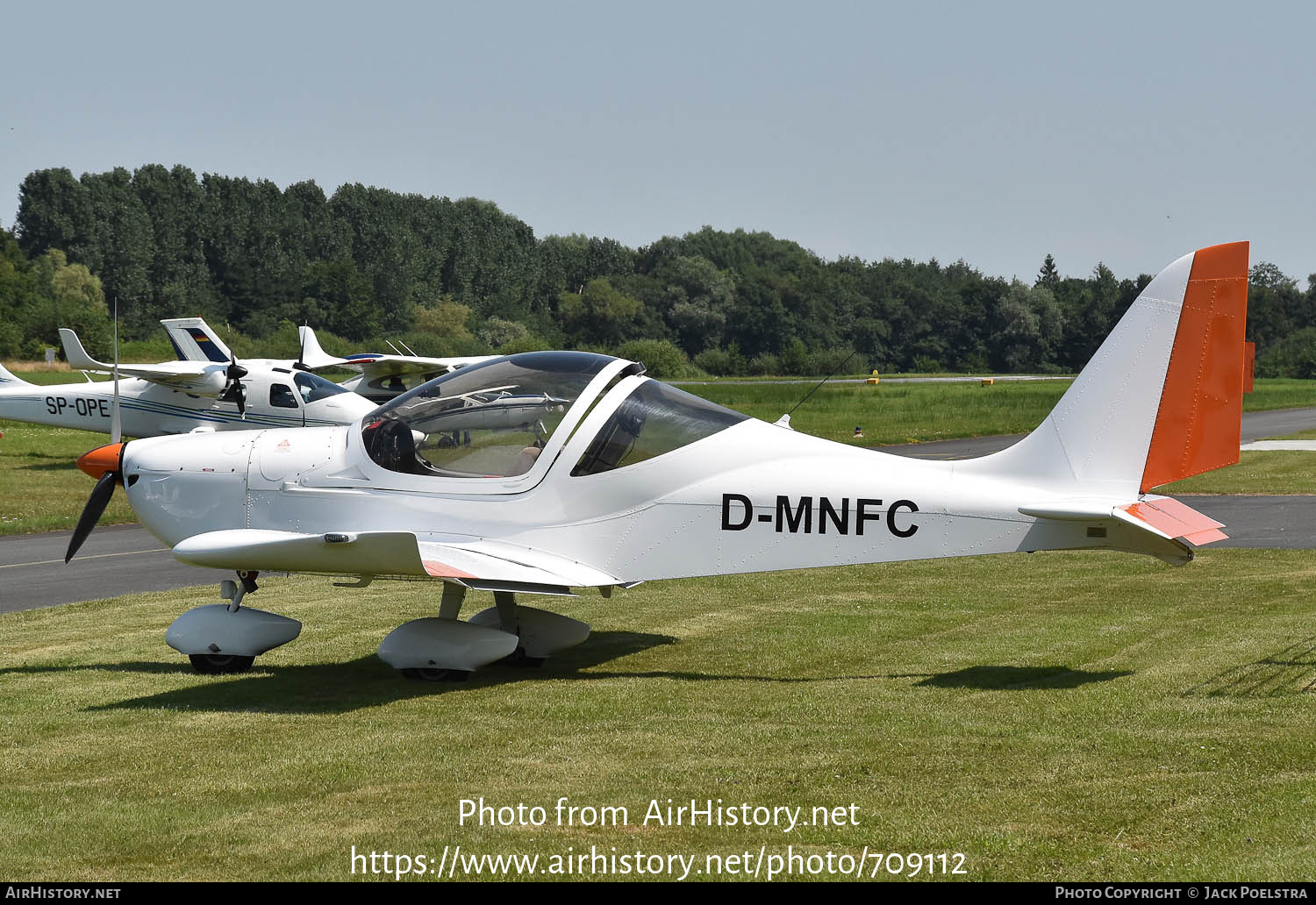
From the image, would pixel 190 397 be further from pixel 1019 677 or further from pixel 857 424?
pixel 1019 677

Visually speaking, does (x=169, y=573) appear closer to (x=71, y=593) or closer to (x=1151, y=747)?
(x=71, y=593)

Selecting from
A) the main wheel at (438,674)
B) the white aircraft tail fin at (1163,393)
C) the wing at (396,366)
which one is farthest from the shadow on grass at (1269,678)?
the wing at (396,366)

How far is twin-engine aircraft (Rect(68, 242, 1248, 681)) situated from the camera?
26.7 feet

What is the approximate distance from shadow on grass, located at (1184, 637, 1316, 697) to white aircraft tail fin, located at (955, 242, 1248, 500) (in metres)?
1.28

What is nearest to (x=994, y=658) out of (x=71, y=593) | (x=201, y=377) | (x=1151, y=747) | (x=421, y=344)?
(x=1151, y=747)

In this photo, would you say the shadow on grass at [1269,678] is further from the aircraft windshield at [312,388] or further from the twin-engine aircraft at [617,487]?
the aircraft windshield at [312,388]

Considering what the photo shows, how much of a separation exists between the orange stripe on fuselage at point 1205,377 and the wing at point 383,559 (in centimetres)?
381

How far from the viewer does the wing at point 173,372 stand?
92.4 feet

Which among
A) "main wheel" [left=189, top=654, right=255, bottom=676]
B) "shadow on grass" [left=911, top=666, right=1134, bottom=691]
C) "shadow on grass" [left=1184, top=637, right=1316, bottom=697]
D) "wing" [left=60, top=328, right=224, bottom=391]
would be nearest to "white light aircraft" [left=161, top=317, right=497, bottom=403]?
"wing" [left=60, top=328, right=224, bottom=391]

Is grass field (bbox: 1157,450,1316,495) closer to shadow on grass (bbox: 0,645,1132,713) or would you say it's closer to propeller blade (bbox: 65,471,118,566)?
shadow on grass (bbox: 0,645,1132,713)

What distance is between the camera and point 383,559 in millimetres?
8422

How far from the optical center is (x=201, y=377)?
92.7ft

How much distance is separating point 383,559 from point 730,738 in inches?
108
